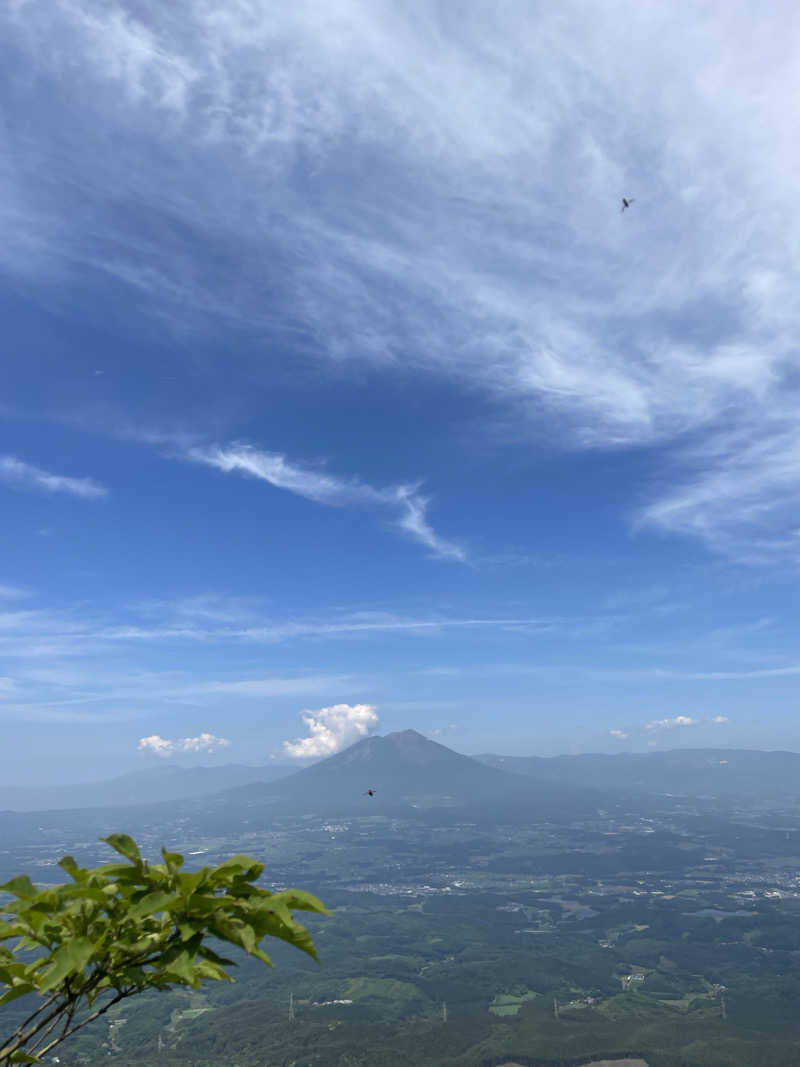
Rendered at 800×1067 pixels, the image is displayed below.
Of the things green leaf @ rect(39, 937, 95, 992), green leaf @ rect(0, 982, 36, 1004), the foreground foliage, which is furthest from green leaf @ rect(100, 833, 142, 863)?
green leaf @ rect(0, 982, 36, 1004)

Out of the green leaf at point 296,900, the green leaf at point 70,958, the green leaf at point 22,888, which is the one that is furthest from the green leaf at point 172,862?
the green leaf at point 22,888

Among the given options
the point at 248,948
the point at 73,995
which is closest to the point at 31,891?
the point at 73,995

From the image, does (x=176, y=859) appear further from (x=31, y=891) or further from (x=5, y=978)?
(x=5, y=978)

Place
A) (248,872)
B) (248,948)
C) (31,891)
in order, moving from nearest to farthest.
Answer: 1. (248,948)
2. (31,891)
3. (248,872)

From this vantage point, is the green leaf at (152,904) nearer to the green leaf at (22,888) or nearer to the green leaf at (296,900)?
the green leaf at (296,900)

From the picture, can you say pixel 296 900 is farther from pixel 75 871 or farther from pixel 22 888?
pixel 22 888

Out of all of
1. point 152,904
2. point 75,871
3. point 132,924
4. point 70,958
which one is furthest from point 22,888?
point 152,904

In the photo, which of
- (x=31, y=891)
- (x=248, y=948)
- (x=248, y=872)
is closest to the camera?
(x=248, y=948)
